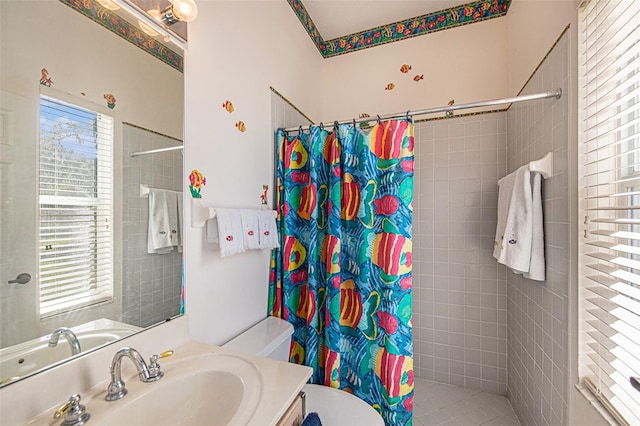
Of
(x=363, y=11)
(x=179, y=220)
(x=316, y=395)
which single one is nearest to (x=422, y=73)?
(x=363, y=11)

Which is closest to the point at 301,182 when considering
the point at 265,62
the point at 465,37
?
the point at 265,62

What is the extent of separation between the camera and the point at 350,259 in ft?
5.18

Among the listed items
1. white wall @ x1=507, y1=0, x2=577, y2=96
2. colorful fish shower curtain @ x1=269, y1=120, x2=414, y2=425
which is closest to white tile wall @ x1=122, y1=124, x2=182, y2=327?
colorful fish shower curtain @ x1=269, y1=120, x2=414, y2=425

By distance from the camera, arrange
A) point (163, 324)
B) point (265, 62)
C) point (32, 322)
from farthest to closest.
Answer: point (265, 62)
point (163, 324)
point (32, 322)

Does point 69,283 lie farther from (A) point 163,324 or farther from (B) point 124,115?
(B) point 124,115

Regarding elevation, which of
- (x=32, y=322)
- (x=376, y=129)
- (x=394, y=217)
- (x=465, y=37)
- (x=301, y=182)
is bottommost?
(x=32, y=322)

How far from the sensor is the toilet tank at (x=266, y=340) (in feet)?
3.99

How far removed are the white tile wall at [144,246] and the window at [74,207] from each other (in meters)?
0.05

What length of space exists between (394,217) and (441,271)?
3.28 ft

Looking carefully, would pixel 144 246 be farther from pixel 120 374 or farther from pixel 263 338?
pixel 263 338

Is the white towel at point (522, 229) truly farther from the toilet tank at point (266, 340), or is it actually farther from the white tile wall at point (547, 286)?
the toilet tank at point (266, 340)

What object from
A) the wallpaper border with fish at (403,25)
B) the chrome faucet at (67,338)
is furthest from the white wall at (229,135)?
the wallpaper border with fish at (403,25)

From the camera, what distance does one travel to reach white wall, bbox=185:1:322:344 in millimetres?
1112

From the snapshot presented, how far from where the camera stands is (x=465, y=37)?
2.10m
